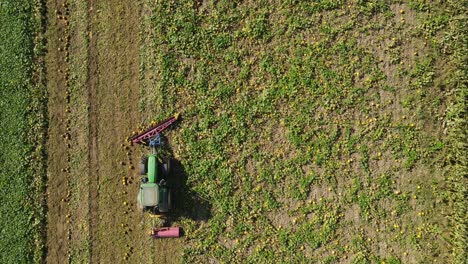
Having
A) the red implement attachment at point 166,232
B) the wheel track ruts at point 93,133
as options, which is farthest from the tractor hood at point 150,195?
the wheel track ruts at point 93,133

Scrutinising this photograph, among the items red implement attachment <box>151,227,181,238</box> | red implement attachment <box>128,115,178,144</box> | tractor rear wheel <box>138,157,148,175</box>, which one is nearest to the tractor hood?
tractor rear wheel <box>138,157,148,175</box>

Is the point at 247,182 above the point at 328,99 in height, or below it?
below

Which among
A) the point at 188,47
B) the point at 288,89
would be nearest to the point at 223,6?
the point at 188,47

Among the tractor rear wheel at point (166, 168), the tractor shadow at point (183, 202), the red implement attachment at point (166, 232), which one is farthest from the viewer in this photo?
the tractor shadow at point (183, 202)

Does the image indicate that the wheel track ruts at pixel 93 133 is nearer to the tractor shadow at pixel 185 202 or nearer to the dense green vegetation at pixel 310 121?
the dense green vegetation at pixel 310 121

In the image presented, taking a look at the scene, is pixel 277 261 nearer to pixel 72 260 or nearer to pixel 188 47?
pixel 72 260

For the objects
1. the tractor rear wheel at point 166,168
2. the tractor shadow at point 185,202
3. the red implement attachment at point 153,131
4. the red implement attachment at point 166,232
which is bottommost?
the red implement attachment at point 166,232
